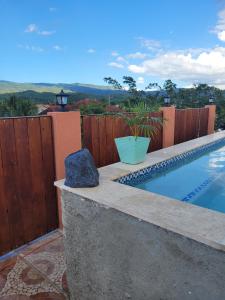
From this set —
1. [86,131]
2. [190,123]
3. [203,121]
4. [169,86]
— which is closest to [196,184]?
[86,131]

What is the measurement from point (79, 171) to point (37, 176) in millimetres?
1362

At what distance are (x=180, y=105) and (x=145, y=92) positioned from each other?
246 cm

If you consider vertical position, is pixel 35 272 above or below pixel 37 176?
below

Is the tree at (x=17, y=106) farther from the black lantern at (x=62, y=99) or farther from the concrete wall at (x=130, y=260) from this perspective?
the concrete wall at (x=130, y=260)

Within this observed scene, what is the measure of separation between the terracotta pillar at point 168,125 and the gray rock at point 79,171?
3921 millimetres

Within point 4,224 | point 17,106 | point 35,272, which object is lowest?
point 35,272

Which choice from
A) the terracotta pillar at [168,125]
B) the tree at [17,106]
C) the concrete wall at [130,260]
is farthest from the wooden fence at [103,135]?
the tree at [17,106]

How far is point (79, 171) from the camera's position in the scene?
2.47 metres

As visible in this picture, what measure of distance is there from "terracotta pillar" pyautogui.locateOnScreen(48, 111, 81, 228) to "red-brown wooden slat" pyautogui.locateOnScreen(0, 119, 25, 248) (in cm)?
62

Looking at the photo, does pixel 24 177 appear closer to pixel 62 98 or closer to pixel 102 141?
pixel 62 98

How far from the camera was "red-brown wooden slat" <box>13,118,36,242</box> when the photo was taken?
329cm

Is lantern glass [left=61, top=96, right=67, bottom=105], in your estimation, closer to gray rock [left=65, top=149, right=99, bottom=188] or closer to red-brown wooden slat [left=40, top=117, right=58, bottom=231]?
red-brown wooden slat [left=40, top=117, right=58, bottom=231]

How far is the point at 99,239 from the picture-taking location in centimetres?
219

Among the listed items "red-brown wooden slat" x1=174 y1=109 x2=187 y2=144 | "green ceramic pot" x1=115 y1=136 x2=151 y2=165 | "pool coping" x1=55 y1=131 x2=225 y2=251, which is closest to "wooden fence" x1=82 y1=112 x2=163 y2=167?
"green ceramic pot" x1=115 y1=136 x2=151 y2=165
